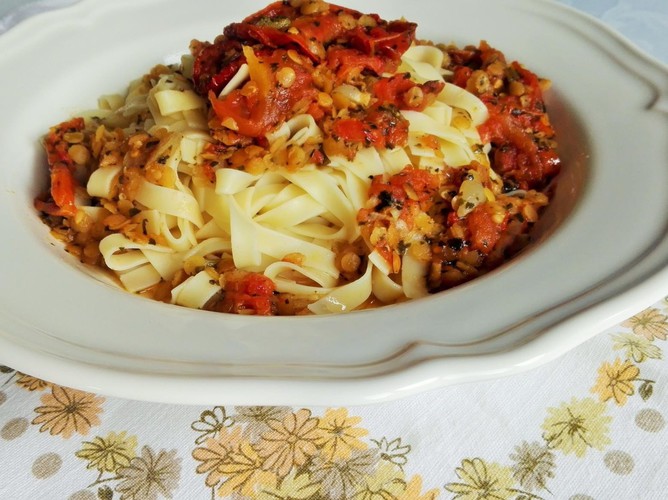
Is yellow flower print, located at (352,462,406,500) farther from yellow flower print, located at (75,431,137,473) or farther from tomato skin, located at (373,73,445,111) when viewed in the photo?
tomato skin, located at (373,73,445,111)

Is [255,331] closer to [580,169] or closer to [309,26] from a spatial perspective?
[309,26]

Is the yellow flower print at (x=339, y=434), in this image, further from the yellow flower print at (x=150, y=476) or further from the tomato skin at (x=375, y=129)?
the tomato skin at (x=375, y=129)

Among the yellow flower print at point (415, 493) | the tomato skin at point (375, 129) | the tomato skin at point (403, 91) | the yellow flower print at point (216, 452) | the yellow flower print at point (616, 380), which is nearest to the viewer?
the yellow flower print at point (415, 493)

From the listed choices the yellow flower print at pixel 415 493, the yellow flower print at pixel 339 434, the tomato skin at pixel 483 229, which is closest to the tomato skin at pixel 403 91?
the tomato skin at pixel 483 229

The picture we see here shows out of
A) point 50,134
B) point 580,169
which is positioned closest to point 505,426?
point 580,169

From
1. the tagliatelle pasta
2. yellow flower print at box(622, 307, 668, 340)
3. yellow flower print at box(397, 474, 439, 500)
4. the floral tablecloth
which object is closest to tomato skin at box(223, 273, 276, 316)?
the tagliatelle pasta

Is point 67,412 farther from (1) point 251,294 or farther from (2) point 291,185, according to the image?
(2) point 291,185

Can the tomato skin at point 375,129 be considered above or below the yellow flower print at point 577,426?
above
